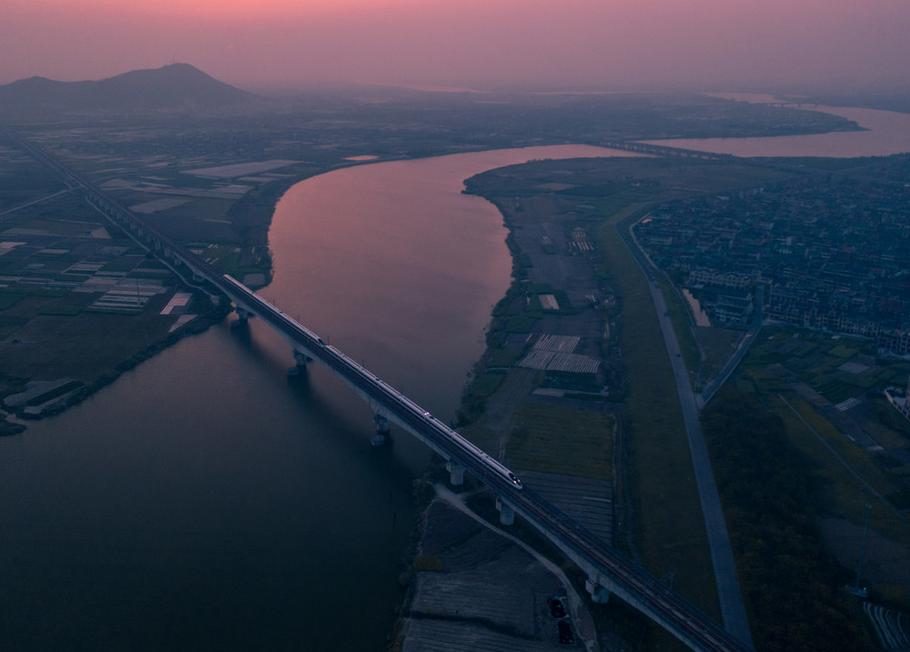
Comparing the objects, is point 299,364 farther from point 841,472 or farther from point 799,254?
point 799,254

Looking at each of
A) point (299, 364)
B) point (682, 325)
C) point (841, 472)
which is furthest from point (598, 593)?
point (682, 325)

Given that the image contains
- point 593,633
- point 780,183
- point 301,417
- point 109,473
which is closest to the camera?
point 593,633

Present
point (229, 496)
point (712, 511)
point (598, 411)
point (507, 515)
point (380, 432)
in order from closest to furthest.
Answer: point (507, 515), point (712, 511), point (229, 496), point (380, 432), point (598, 411)

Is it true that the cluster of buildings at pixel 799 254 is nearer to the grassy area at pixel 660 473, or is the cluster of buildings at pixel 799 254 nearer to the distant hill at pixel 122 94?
the grassy area at pixel 660 473

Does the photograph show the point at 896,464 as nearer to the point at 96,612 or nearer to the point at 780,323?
the point at 780,323

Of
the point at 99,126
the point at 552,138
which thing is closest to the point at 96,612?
the point at 552,138
